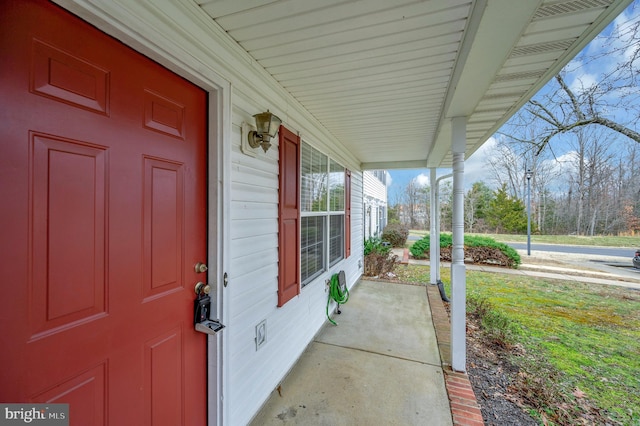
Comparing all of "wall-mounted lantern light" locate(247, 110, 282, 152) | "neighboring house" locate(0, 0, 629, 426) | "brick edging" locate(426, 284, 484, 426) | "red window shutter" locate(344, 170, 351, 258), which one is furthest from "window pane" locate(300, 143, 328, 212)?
"brick edging" locate(426, 284, 484, 426)

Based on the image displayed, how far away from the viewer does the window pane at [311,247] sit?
3.03 m

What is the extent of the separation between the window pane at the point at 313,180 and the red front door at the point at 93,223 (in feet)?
5.30

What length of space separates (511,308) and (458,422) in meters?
3.77

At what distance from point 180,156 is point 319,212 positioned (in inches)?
89.6

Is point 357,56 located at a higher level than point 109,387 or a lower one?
higher

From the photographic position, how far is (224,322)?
158 centimetres

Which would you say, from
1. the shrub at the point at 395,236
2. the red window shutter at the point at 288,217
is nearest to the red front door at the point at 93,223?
the red window shutter at the point at 288,217

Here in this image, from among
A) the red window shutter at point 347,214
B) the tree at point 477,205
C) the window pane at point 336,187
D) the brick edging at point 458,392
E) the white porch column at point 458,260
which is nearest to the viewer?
the brick edging at point 458,392

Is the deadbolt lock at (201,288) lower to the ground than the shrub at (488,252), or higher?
higher

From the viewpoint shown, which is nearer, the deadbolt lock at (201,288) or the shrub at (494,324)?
the deadbolt lock at (201,288)

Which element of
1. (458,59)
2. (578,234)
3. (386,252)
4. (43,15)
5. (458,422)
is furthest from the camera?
(578,234)

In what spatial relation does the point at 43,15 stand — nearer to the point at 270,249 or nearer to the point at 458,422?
the point at 270,249

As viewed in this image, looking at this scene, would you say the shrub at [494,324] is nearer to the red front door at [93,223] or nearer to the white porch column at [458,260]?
the white porch column at [458,260]

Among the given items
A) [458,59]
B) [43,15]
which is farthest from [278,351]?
[458,59]
